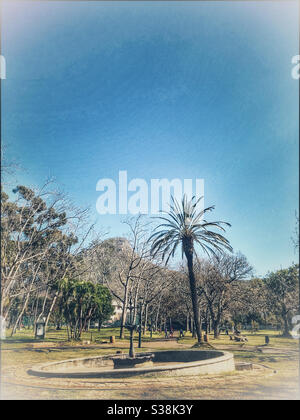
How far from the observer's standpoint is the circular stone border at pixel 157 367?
8602 millimetres

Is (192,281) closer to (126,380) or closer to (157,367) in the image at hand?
(157,367)

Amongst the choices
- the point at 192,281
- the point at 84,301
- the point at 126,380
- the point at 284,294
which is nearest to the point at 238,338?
the point at 192,281

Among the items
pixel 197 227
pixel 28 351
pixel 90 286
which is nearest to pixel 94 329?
pixel 90 286

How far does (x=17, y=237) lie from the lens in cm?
1246

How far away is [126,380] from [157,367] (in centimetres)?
100

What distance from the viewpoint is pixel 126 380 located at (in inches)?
338

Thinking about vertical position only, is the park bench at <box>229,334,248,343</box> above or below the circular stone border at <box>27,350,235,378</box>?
below

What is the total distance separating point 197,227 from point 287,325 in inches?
600

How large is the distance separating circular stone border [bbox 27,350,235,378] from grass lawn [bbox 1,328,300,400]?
0.17 metres

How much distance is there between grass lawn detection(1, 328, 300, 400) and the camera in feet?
26.6

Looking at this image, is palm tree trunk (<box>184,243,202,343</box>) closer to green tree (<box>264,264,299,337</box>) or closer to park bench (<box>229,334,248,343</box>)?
park bench (<box>229,334,248,343</box>)

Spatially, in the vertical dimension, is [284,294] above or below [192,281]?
below

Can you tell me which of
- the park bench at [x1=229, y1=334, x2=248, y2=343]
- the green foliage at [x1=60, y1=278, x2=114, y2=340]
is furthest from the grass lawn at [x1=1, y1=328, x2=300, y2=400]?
the green foliage at [x1=60, y1=278, x2=114, y2=340]
